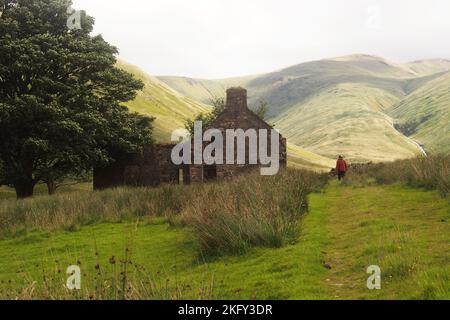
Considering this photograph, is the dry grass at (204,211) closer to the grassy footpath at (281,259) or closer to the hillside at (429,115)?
the grassy footpath at (281,259)

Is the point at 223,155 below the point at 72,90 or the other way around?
below

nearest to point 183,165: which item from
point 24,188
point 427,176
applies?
point 24,188

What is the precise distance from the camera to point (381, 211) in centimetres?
1414

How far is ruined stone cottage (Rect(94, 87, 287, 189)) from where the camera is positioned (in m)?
29.9

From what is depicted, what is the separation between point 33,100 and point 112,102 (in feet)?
18.3

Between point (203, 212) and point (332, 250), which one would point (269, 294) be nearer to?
point (332, 250)

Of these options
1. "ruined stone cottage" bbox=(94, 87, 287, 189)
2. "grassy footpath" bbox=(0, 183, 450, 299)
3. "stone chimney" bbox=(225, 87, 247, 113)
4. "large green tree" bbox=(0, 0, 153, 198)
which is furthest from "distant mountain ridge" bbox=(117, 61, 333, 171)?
"grassy footpath" bbox=(0, 183, 450, 299)

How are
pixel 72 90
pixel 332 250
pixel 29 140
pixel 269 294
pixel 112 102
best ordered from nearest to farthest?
1. pixel 269 294
2. pixel 332 250
3. pixel 29 140
4. pixel 72 90
5. pixel 112 102

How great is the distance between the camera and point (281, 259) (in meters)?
8.73

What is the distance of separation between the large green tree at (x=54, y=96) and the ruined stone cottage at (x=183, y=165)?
1.61 meters

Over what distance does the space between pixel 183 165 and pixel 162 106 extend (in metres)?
83.7

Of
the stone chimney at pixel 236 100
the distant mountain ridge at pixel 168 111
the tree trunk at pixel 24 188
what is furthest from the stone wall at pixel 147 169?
the distant mountain ridge at pixel 168 111

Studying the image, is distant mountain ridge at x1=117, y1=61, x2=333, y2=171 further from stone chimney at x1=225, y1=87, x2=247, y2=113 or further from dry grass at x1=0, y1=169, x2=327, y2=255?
dry grass at x1=0, y1=169, x2=327, y2=255
